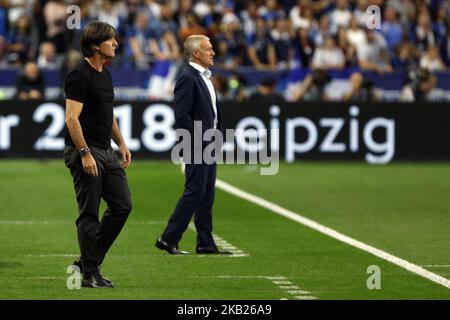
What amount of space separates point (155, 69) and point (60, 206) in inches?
380

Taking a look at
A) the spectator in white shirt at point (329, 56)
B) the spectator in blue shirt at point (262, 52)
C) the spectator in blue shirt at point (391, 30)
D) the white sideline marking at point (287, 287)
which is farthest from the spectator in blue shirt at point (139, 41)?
the white sideline marking at point (287, 287)

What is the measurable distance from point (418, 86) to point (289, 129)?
3.35m

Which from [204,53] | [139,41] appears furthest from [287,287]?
[139,41]

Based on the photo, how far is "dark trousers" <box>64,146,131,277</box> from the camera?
11.0m

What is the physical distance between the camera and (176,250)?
13453 millimetres

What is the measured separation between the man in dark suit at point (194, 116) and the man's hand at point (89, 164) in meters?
2.53

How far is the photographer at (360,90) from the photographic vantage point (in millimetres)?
27125

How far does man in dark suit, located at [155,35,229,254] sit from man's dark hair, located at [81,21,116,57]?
2447 mm

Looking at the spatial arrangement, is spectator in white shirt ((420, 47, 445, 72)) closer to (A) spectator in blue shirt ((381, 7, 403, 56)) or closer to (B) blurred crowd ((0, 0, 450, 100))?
(B) blurred crowd ((0, 0, 450, 100))

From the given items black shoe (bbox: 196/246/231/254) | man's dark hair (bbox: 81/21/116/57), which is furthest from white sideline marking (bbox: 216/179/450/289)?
man's dark hair (bbox: 81/21/116/57)

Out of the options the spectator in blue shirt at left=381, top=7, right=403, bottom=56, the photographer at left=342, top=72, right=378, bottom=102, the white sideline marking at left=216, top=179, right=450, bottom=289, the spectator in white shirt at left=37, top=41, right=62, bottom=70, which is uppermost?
the spectator in blue shirt at left=381, top=7, right=403, bottom=56
